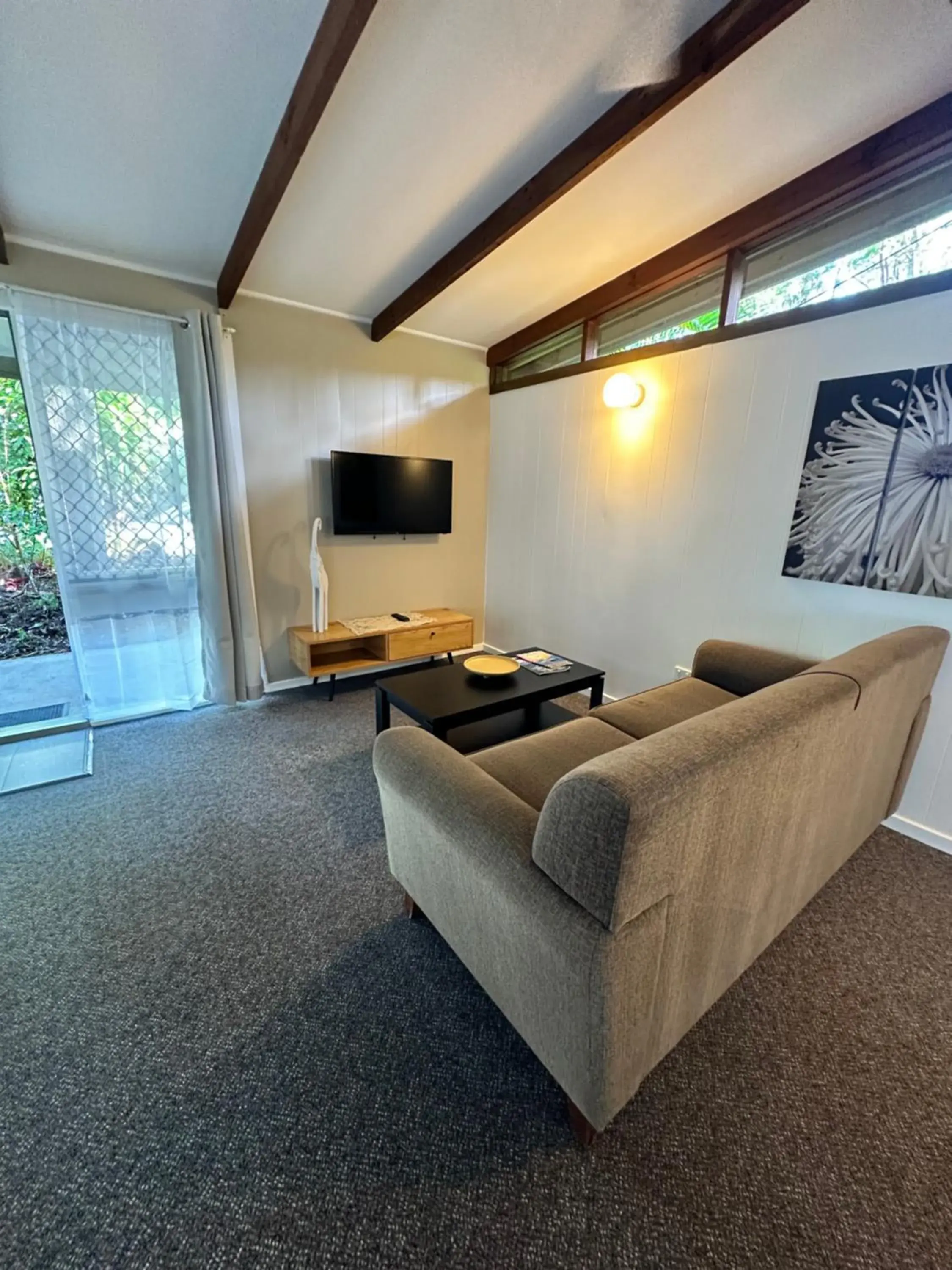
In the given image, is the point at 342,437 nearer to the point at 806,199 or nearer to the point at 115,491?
the point at 115,491

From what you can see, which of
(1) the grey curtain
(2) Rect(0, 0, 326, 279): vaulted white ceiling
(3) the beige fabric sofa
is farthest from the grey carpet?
(2) Rect(0, 0, 326, 279): vaulted white ceiling

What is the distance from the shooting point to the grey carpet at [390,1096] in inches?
36.1

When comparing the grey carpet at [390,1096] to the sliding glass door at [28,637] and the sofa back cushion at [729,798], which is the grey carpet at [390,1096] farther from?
the sliding glass door at [28,637]

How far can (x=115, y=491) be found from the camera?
Answer: 2.59 meters

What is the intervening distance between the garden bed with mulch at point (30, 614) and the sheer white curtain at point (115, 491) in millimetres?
688

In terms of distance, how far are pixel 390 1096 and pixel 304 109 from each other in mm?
2788

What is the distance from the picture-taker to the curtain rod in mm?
2273

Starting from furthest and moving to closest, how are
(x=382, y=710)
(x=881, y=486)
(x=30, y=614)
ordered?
(x=30, y=614), (x=382, y=710), (x=881, y=486)

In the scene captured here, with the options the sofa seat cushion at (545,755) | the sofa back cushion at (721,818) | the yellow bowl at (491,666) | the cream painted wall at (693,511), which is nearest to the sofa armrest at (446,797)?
the sofa back cushion at (721,818)

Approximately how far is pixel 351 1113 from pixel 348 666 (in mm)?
2421

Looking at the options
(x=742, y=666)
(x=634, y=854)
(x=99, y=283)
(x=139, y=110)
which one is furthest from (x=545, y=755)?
(x=99, y=283)

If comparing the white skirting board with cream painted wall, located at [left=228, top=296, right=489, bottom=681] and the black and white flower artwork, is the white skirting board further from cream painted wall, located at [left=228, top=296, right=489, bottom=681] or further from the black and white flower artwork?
cream painted wall, located at [left=228, top=296, right=489, bottom=681]

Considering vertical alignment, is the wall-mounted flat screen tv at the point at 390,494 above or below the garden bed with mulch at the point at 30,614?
above

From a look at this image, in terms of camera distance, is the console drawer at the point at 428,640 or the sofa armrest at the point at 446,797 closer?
the sofa armrest at the point at 446,797
